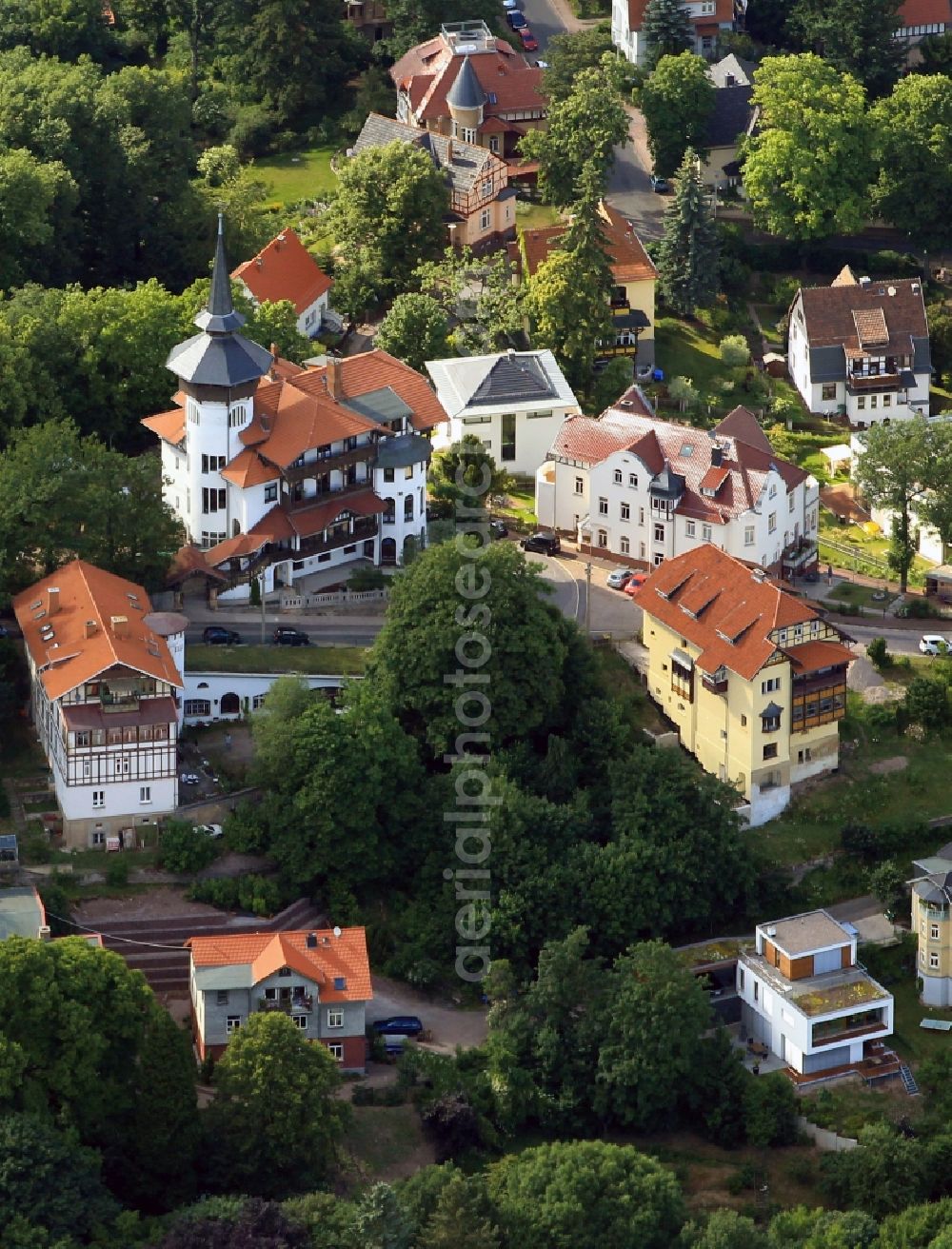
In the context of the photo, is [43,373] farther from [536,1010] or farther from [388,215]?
[536,1010]

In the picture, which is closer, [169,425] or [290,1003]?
[290,1003]

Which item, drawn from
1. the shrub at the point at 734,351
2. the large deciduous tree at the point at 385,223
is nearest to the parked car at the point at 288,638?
the large deciduous tree at the point at 385,223

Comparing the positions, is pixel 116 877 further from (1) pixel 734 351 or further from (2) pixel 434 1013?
(1) pixel 734 351

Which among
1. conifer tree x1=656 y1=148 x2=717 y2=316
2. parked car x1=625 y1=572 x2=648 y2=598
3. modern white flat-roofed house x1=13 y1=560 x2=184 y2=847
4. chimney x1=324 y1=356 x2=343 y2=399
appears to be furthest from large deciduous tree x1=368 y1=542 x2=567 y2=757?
conifer tree x1=656 y1=148 x2=717 y2=316

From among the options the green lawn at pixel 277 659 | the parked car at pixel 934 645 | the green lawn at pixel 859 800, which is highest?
the green lawn at pixel 277 659

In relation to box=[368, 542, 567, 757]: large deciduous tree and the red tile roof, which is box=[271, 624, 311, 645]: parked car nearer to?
box=[368, 542, 567, 757]: large deciduous tree

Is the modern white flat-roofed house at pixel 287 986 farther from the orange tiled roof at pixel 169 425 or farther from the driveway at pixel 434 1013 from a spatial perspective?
the orange tiled roof at pixel 169 425

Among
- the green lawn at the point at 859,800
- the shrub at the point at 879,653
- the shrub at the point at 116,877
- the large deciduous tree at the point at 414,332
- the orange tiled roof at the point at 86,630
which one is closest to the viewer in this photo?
the shrub at the point at 116,877

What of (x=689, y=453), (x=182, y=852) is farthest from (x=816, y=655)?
(x=182, y=852)
